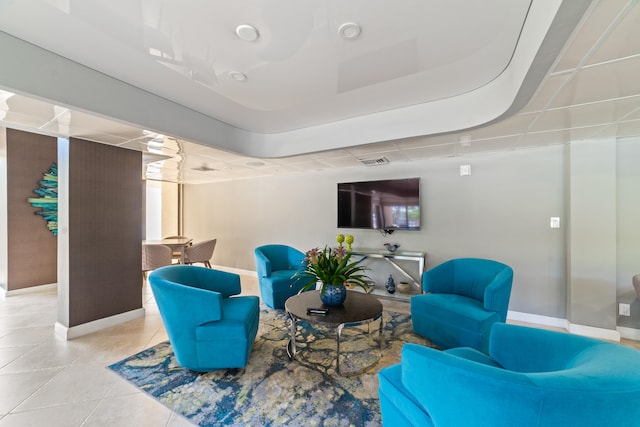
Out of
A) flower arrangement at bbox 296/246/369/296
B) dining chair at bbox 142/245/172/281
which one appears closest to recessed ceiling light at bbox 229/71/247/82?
flower arrangement at bbox 296/246/369/296

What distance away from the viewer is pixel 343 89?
96.7 inches

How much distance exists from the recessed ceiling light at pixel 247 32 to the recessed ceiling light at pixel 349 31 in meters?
0.54

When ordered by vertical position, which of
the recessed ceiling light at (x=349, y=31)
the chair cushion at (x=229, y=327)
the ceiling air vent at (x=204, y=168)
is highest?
the recessed ceiling light at (x=349, y=31)

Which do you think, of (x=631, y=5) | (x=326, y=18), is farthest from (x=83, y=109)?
(x=631, y=5)

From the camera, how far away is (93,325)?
3.11 meters

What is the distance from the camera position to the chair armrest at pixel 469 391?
0.88m

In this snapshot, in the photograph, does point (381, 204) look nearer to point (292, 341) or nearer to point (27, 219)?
point (292, 341)

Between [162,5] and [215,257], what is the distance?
5825 mm

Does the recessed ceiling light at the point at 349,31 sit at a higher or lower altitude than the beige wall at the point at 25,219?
higher

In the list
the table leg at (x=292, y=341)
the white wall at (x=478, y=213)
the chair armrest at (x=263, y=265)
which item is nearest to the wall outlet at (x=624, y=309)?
the white wall at (x=478, y=213)

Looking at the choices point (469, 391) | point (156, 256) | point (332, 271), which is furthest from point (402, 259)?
point (156, 256)

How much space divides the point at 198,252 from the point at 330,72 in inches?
182

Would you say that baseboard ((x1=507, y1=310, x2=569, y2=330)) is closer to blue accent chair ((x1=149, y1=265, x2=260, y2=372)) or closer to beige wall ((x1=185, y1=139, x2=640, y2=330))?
beige wall ((x1=185, y1=139, x2=640, y2=330))

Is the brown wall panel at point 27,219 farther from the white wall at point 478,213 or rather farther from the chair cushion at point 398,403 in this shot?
the chair cushion at point 398,403
